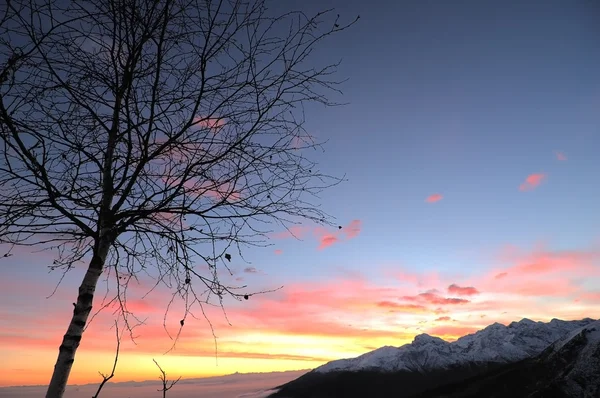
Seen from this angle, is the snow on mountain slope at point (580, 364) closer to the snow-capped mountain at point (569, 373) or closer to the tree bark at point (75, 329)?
the snow-capped mountain at point (569, 373)

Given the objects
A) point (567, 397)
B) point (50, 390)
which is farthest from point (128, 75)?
point (567, 397)

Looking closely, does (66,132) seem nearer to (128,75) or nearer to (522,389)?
(128,75)

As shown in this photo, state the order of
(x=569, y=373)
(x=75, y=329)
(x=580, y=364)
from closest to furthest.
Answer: (x=75, y=329) → (x=569, y=373) → (x=580, y=364)

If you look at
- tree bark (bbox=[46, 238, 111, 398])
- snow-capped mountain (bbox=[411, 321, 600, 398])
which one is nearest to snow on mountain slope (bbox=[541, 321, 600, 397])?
snow-capped mountain (bbox=[411, 321, 600, 398])

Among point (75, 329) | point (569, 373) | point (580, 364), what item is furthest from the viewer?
point (580, 364)

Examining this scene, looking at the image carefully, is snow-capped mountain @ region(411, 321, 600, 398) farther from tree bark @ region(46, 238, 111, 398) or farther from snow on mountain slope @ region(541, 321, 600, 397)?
tree bark @ region(46, 238, 111, 398)

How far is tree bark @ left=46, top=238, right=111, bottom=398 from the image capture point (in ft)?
11.5

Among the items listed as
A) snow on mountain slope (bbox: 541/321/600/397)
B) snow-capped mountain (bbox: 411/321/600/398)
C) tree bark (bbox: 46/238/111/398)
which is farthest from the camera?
snow-capped mountain (bbox: 411/321/600/398)

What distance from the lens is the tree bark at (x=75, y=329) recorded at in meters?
3.50

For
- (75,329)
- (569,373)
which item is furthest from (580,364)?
(75,329)

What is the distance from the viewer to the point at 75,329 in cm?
366

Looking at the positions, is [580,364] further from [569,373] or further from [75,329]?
[75,329]

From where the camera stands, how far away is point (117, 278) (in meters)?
4.38

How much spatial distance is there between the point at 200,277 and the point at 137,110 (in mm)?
1966
